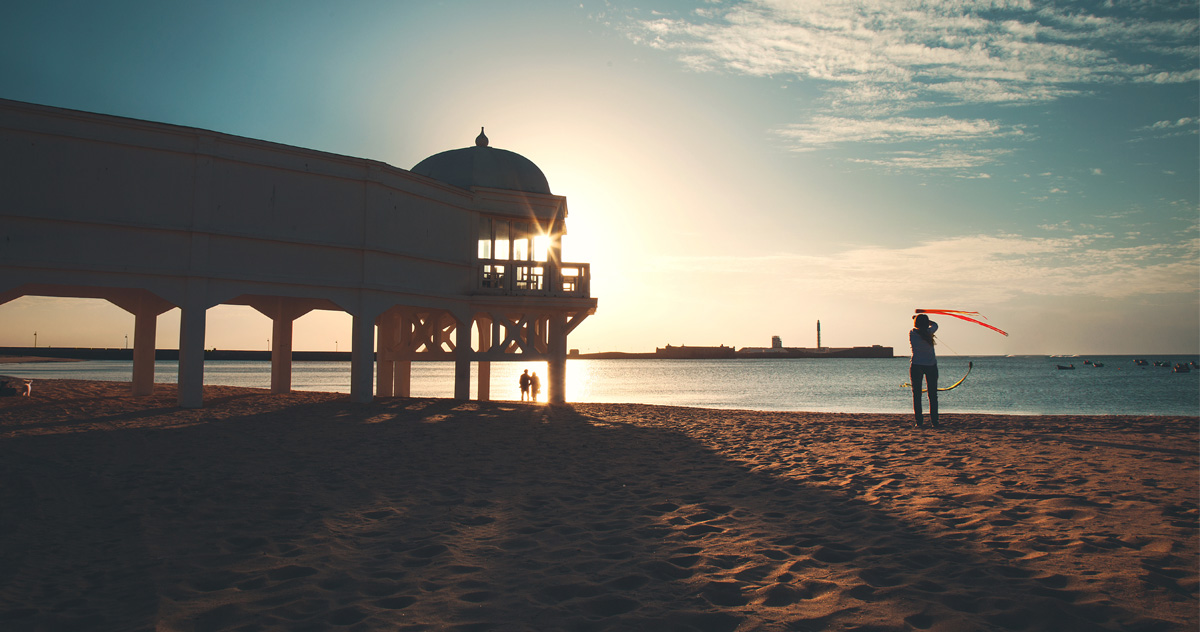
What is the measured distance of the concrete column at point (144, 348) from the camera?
19281 millimetres

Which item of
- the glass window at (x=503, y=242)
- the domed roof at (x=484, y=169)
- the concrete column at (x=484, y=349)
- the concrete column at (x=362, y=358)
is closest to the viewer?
the concrete column at (x=362, y=358)

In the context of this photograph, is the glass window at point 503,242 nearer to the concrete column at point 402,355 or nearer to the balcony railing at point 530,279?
the balcony railing at point 530,279

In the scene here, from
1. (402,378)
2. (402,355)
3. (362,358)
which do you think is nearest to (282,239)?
(362,358)

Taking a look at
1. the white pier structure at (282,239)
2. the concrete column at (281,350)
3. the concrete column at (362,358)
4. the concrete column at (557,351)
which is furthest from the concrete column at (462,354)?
the concrete column at (281,350)

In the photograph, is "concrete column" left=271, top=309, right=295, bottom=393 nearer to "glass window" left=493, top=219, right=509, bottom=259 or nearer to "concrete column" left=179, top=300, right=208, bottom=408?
"concrete column" left=179, top=300, right=208, bottom=408

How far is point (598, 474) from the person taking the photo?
28.6ft

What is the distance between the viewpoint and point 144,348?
779 inches

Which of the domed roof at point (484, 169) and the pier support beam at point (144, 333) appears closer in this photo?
the pier support beam at point (144, 333)

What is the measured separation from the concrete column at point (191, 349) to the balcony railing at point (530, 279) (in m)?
7.58

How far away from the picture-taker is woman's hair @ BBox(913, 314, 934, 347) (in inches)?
555

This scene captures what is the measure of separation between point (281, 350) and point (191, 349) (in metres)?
6.64

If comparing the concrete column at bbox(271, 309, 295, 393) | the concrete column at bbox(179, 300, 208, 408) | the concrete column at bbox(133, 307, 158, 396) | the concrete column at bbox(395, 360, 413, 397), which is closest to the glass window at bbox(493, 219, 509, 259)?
the concrete column at bbox(395, 360, 413, 397)

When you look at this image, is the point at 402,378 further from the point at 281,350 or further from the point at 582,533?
the point at 582,533

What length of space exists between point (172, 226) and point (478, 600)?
1439 centimetres
